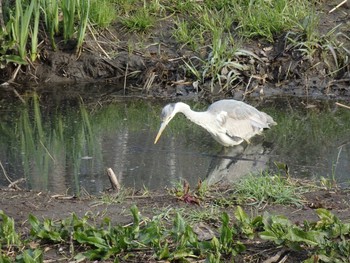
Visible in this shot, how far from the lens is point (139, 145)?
31.6 feet

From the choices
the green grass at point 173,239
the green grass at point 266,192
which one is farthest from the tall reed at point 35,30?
the green grass at point 173,239

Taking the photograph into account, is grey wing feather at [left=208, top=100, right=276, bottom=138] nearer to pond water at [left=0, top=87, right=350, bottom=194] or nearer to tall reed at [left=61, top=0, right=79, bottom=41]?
pond water at [left=0, top=87, right=350, bottom=194]

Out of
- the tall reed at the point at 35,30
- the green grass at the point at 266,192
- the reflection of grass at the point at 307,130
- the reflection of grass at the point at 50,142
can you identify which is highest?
the tall reed at the point at 35,30

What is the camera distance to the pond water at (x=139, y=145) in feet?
27.8

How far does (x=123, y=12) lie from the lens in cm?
1346

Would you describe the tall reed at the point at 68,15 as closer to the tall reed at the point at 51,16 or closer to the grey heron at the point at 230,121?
the tall reed at the point at 51,16

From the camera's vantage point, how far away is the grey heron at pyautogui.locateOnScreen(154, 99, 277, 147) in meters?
9.66

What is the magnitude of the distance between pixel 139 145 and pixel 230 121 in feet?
3.56

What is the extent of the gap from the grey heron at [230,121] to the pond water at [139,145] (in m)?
0.14

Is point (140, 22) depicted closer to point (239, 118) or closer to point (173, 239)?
point (239, 118)

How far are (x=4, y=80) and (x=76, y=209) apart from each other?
670 cm

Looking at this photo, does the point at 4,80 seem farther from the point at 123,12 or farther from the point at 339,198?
the point at 339,198

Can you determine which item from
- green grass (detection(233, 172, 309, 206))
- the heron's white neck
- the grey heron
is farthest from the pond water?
green grass (detection(233, 172, 309, 206))

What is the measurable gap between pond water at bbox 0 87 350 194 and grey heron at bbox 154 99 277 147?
14 centimetres
